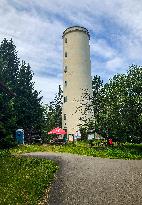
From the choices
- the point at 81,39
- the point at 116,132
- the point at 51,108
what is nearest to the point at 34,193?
the point at 116,132

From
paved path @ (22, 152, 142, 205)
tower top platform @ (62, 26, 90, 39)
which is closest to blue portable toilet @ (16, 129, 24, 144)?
paved path @ (22, 152, 142, 205)

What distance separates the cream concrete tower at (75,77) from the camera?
4759cm

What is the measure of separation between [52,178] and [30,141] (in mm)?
28081

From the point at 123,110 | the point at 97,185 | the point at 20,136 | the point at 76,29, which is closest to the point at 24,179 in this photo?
the point at 97,185

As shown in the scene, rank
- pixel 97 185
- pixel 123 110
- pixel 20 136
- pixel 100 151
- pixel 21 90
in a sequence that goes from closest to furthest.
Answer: pixel 97 185
pixel 100 151
pixel 123 110
pixel 20 136
pixel 21 90

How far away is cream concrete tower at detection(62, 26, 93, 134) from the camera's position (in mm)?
47594

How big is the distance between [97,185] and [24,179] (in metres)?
3.54

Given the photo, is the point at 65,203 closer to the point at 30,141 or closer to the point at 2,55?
the point at 30,141

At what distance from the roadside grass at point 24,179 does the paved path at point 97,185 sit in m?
0.54

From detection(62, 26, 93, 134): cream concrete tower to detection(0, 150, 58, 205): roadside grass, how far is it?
94.1ft

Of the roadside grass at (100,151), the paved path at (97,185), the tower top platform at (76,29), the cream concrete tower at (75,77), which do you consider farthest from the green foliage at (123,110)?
the tower top platform at (76,29)

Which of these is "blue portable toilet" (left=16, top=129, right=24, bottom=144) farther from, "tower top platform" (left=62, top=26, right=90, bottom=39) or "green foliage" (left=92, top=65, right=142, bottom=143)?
"tower top platform" (left=62, top=26, right=90, bottom=39)

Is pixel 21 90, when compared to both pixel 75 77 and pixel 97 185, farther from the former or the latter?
pixel 97 185

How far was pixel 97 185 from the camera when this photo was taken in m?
12.7
